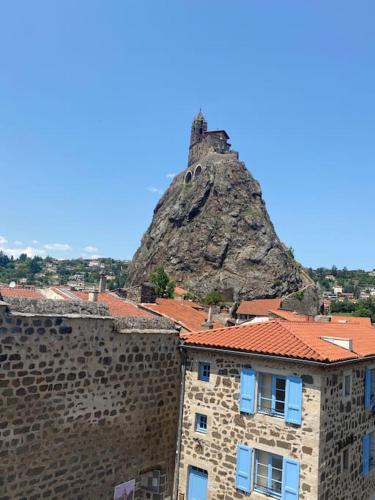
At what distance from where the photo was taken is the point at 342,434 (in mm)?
12867

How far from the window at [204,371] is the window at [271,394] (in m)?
1.98

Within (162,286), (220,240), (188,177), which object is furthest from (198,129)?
(162,286)

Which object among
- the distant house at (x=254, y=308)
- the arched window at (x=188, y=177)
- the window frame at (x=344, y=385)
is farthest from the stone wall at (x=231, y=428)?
the arched window at (x=188, y=177)

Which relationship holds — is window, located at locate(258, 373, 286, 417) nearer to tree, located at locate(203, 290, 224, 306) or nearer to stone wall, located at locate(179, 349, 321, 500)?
stone wall, located at locate(179, 349, 321, 500)

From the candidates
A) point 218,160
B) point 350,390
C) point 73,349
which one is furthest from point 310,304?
point 73,349

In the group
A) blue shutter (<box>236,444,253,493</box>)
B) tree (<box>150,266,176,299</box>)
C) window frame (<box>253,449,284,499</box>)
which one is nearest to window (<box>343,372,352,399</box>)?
window frame (<box>253,449,284,499</box>)

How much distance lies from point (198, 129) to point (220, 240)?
4129cm

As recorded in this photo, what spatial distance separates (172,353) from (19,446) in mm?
5930

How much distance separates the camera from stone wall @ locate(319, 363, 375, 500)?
1180 cm

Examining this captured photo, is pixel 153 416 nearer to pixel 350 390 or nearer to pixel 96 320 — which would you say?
pixel 96 320

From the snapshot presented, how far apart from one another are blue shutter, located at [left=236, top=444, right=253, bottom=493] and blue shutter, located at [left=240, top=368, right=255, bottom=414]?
3.83 feet

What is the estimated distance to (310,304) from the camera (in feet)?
265

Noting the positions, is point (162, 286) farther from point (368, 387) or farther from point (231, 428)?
point (231, 428)

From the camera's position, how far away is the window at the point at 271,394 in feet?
40.7
